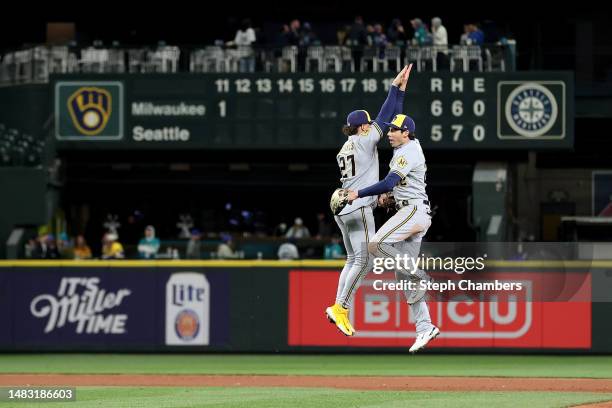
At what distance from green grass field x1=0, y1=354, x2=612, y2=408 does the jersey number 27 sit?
151 inches

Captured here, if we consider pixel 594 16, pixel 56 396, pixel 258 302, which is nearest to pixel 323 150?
pixel 258 302

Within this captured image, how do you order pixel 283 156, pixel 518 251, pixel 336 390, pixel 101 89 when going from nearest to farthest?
pixel 336 390, pixel 518 251, pixel 101 89, pixel 283 156

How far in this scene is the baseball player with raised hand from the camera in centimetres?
1154

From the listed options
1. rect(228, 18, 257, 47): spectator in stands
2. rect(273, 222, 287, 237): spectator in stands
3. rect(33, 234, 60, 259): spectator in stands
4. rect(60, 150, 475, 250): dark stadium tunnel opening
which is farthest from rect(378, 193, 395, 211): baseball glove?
rect(273, 222, 287, 237): spectator in stands

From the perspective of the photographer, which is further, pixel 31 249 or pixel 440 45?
pixel 440 45

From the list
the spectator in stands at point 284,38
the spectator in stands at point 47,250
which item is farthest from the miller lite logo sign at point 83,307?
the spectator in stands at point 284,38

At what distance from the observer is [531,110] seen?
27406 millimetres

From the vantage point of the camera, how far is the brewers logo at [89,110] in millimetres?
27594

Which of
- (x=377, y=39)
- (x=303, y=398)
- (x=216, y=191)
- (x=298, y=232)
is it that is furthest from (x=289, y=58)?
(x=303, y=398)

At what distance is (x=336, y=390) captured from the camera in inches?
662

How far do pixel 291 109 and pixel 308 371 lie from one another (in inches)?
355

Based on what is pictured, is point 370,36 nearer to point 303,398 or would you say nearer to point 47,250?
point 47,250

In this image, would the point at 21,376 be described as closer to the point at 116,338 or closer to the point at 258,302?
the point at 116,338

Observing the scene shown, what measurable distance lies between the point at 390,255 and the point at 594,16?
2479 centimetres
